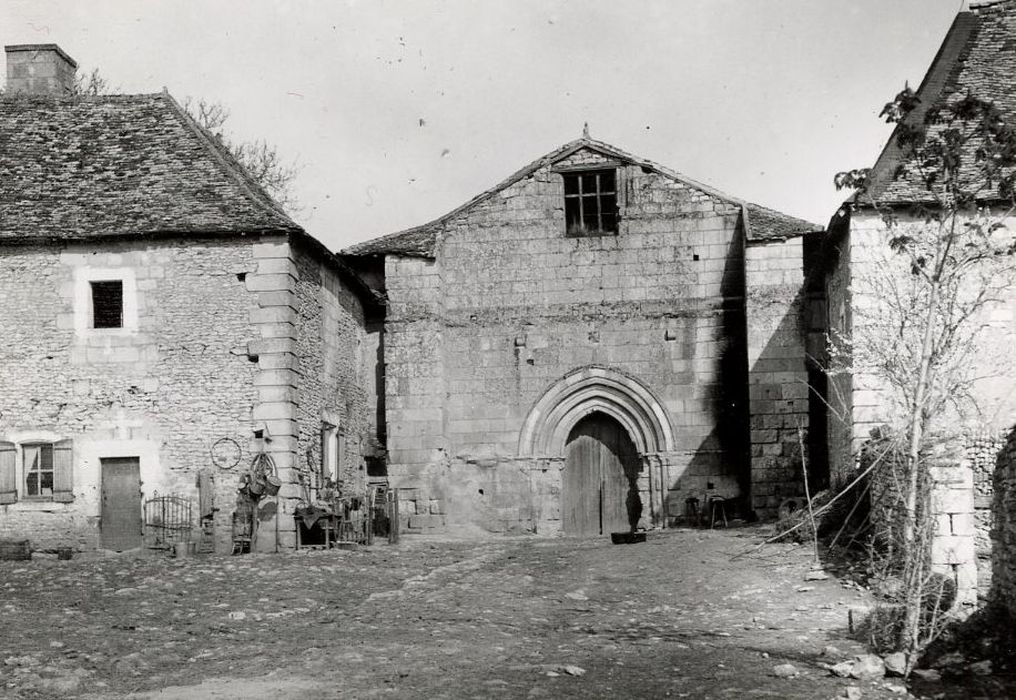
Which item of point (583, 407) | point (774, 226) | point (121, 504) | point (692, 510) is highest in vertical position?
point (774, 226)

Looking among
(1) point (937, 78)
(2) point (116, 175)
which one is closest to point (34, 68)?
(2) point (116, 175)

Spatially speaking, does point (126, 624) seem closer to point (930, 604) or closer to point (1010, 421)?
point (930, 604)

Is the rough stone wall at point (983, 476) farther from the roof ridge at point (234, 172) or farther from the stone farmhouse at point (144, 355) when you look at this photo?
the roof ridge at point (234, 172)

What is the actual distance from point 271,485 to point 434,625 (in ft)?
18.7

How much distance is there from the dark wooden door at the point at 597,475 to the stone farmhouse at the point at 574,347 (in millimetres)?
25

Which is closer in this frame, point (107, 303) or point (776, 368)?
point (107, 303)

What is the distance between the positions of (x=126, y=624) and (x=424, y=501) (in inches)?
333

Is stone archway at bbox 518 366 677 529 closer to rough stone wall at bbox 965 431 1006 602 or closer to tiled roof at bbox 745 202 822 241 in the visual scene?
tiled roof at bbox 745 202 822 241

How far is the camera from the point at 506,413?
64.8 ft

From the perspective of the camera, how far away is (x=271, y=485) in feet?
52.7

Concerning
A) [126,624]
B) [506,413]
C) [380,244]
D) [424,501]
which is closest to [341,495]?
[424,501]

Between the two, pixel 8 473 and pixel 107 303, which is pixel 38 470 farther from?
pixel 107 303

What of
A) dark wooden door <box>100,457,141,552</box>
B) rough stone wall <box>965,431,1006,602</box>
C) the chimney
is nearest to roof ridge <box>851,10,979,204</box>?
rough stone wall <box>965,431,1006,602</box>

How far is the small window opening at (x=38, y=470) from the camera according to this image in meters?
16.5
